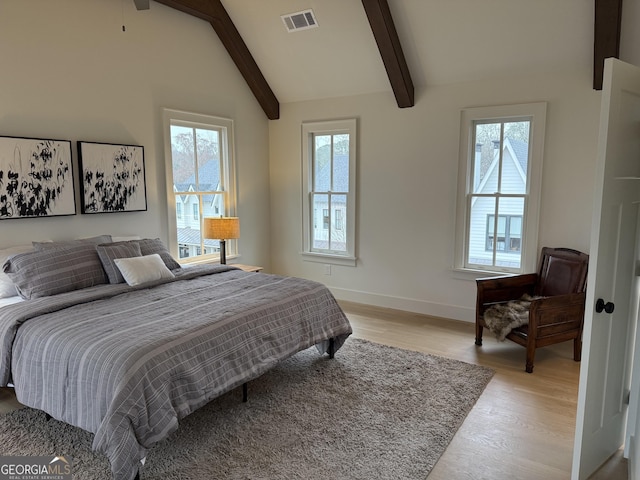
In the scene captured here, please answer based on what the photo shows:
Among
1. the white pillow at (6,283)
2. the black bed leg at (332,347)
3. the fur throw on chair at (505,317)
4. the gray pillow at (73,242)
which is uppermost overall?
the gray pillow at (73,242)

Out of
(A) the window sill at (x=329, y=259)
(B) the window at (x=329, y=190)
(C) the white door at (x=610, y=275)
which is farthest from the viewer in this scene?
(A) the window sill at (x=329, y=259)

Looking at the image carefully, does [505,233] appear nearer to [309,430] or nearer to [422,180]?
[422,180]

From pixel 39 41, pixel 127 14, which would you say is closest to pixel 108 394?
pixel 39 41

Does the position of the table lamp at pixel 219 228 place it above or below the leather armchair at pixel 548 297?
above

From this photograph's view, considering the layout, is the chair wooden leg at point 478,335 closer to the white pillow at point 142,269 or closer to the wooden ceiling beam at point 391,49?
the wooden ceiling beam at point 391,49

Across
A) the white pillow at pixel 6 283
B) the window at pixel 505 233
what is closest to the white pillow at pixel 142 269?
the white pillow at pixel 6 283

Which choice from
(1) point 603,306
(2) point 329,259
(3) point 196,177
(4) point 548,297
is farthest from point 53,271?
(4) point 548,297

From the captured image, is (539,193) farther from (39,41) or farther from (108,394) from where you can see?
(39,41)

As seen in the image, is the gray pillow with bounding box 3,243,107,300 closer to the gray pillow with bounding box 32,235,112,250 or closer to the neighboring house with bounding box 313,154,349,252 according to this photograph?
the gray pillow with bounding box 32,235,112,250

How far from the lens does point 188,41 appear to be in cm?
473

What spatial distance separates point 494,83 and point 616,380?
3.04 m

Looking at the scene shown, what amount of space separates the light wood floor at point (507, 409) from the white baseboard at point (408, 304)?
0.53 ft

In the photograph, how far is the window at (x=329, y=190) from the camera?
538cm

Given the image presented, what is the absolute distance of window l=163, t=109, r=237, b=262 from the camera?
4.69 m
